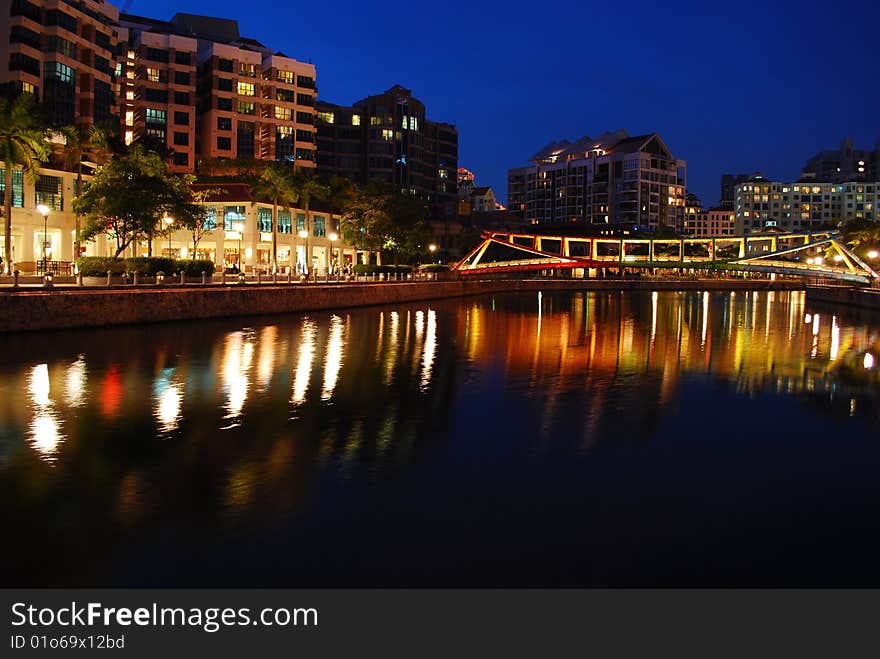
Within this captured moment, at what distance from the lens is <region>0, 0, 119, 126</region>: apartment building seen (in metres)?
71.1

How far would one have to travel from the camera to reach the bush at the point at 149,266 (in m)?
47.5

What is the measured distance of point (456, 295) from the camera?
295 feet

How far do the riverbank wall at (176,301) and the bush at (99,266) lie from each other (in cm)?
458

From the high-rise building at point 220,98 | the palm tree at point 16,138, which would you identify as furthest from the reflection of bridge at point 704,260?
the palm tree at point 16,138

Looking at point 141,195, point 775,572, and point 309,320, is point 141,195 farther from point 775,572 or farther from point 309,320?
point 775,572

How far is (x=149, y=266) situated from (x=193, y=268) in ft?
15.9

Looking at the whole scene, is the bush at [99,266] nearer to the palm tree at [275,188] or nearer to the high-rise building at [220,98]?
the palm tree at [275,188]

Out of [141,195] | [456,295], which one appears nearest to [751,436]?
[141,195]

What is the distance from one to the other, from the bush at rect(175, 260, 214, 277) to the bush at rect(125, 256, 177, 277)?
1128 mm

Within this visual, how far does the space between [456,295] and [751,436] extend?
7178 centimetres

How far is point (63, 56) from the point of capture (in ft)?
248

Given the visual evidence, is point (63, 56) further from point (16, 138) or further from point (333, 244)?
point (333, 244)

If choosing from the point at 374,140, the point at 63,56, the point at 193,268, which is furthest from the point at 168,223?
the point at 374,140
